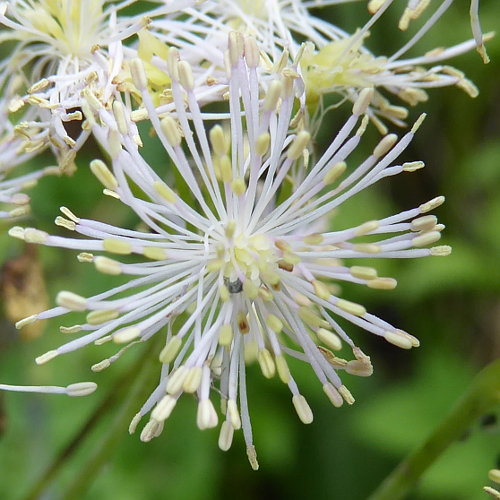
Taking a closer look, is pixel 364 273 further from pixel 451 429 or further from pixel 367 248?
pixel 451 429

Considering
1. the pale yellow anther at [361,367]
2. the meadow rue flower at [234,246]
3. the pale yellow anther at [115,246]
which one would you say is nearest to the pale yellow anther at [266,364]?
the meadow rue flower at [234,246]

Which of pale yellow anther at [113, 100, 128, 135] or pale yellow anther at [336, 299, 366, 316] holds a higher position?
pale yellow anther at [113, 100, 128, 135]

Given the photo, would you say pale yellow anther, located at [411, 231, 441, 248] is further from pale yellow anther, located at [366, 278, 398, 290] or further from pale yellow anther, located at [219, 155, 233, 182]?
pale yellow anther, located at [219, 155, 233, 182]

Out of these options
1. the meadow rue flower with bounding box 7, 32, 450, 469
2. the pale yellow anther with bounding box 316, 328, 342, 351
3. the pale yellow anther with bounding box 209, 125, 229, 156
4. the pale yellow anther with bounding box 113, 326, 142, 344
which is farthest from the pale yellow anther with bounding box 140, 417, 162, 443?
the pale yellow anther with bounding box 209, 125, 229, 156

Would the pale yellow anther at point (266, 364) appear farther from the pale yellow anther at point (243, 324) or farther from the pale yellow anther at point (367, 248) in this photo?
the pale yellow anther at point (367, 248)

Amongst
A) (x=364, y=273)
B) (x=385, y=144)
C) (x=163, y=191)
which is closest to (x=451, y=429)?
(x=364, y=273)

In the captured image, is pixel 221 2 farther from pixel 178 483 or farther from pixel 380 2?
pixel 178 483

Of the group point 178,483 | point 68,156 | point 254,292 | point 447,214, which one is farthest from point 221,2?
point 447,214
